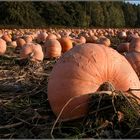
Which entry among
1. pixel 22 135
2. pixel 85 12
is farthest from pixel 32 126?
pixel 85 12

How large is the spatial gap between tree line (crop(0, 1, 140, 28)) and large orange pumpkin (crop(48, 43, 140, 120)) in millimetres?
30126

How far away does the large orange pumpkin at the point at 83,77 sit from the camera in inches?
144

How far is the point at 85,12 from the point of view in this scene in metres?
46.2

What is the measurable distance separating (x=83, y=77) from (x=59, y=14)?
1531 inches

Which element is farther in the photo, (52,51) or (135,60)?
(52,51)

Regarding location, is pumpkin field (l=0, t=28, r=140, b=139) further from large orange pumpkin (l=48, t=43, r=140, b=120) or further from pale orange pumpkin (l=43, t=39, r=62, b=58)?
pale orange pumpkin (l=43, t=39, r=62, b=58)

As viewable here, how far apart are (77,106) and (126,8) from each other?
204 feet

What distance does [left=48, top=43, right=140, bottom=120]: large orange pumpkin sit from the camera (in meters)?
3.65

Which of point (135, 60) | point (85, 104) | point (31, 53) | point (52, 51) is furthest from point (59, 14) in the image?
point (85, 104)

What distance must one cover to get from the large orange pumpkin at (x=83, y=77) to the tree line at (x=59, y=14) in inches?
1186

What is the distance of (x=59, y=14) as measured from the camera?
42.2m

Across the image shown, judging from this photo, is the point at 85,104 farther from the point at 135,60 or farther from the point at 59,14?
the point at 59,14

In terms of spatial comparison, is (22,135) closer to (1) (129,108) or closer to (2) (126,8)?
(1) (129,108)

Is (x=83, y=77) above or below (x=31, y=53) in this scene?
above
